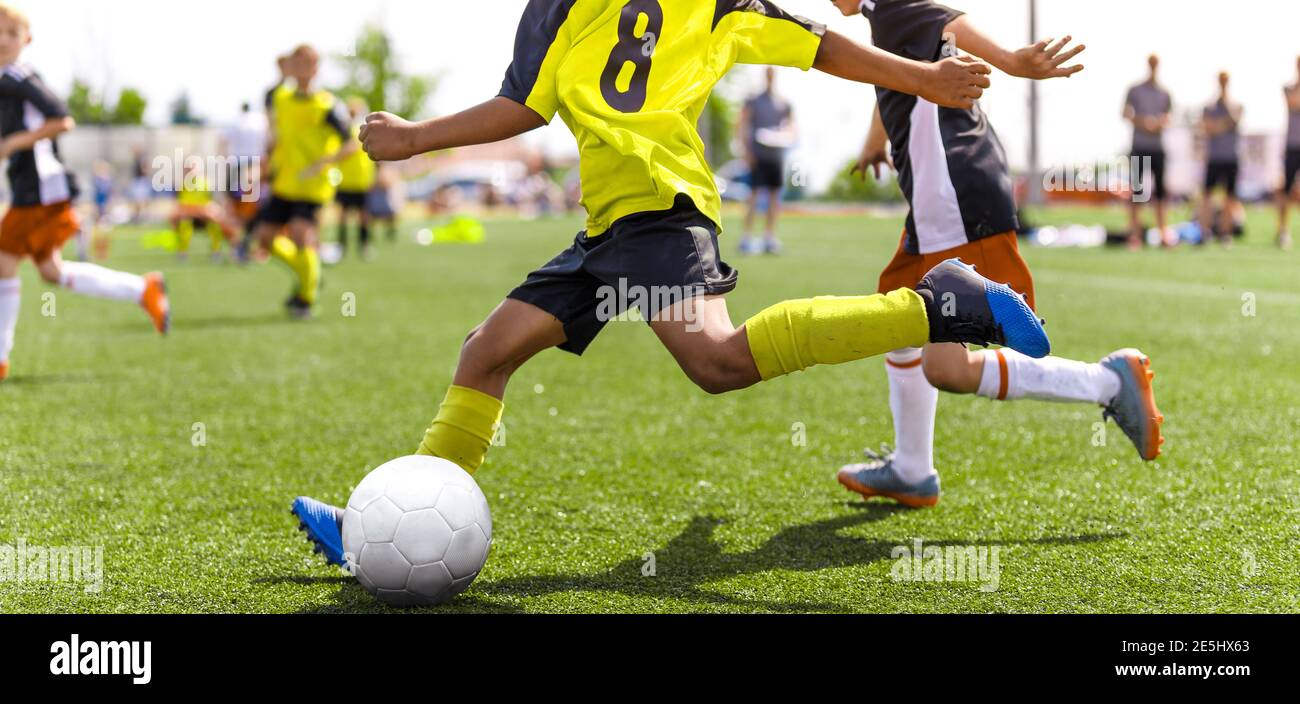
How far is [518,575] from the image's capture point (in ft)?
10.8

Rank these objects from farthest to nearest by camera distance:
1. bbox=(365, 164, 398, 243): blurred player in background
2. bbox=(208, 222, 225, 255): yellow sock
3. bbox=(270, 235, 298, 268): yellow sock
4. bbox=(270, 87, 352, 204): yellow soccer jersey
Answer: bbox=(365, 164, 398, 243): blurred player in background
bbox=(208, 222, 225, 255): yellow sock
bbox=(270, 87, 352, 204): yellow soccer jersey
bbox=(270, 235, 298, 268): yellow sock

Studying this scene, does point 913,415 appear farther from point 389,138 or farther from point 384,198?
point 384,198

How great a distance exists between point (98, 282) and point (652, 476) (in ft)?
14.7

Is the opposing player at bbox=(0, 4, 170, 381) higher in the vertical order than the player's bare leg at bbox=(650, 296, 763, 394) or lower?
higher

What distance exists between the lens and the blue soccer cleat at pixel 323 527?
3.22m

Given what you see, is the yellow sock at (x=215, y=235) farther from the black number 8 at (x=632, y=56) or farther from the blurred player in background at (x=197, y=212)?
the black number 8 at (x=632, y=56)

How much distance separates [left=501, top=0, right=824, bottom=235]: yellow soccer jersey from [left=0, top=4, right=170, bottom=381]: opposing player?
4406 mm

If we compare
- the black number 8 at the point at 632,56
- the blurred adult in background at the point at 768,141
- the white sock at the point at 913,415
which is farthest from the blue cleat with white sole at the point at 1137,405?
the blurred adult in background at the point at 768,141

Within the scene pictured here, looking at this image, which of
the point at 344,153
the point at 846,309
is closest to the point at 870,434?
the point at 846,309

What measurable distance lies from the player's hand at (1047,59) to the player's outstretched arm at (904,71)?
247mm

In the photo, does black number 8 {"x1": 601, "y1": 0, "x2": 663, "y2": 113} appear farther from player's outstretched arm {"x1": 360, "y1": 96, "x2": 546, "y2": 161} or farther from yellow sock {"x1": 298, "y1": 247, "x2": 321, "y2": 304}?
yellow sock {"x1": 298, "y1": 247, "x2": 321, "y2": 304}

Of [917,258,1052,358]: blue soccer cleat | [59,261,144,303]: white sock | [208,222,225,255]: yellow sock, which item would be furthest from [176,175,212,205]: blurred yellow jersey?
[917,258,1052,358]: blue soccer cleat

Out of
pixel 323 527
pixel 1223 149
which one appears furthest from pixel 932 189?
pixel 1223 149

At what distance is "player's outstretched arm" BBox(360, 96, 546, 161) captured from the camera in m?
3.03
